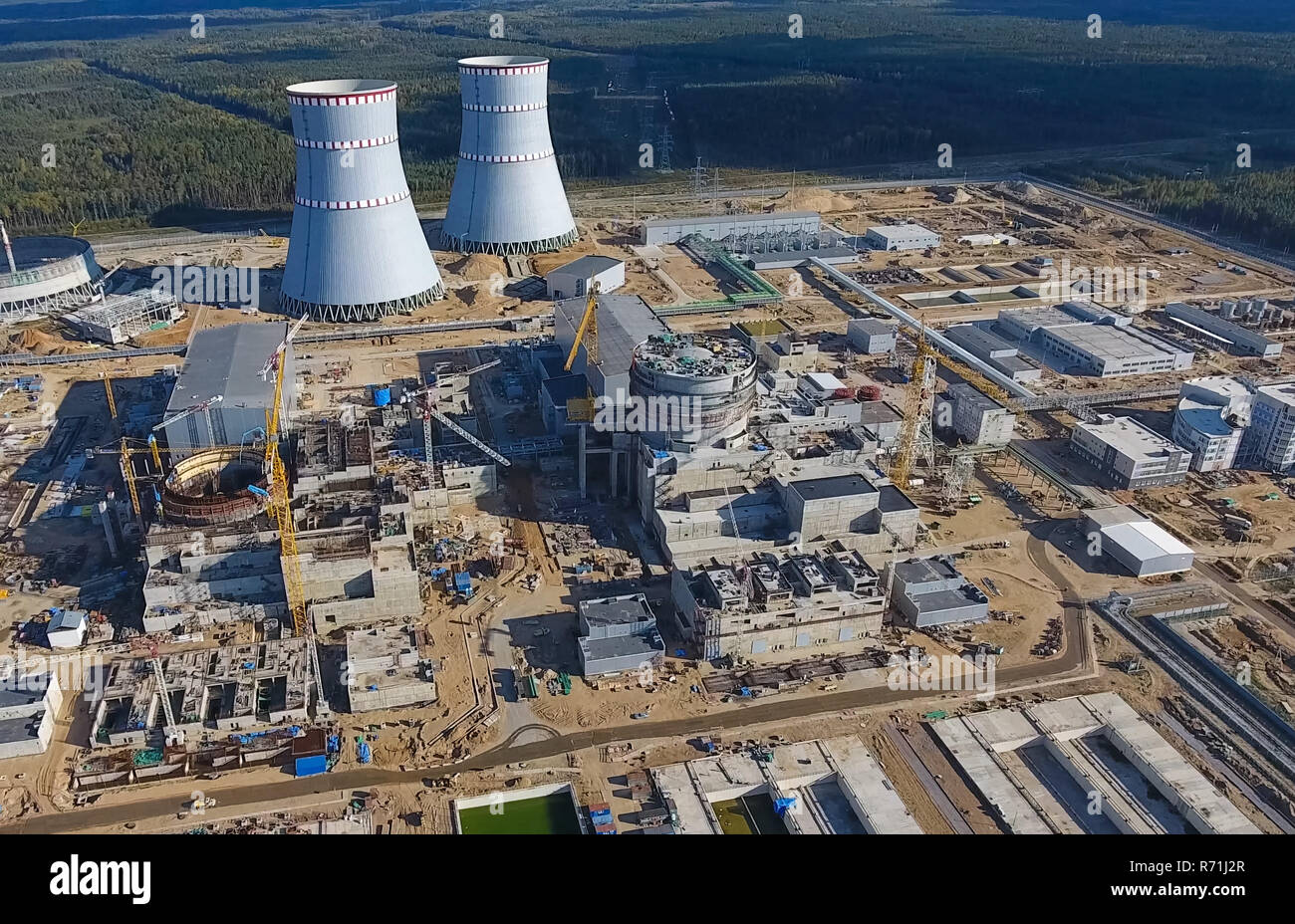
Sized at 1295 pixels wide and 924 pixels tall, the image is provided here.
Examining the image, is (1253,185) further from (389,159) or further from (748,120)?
(389,159)

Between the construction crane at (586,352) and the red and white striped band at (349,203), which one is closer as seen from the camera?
the construction crane at (586,352)

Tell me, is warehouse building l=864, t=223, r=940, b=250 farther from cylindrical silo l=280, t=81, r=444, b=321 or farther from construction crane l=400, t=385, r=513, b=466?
construction crane l=400, t=385, r=513, b=466

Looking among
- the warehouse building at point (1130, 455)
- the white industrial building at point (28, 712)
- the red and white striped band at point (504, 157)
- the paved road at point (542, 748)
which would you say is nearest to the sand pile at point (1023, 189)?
the red and white striped band at point (504, 157)

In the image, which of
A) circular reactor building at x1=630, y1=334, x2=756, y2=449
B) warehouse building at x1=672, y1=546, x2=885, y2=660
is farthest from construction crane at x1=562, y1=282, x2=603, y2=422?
warehouse building at x1=672, y1=546, x2=885, y2=660

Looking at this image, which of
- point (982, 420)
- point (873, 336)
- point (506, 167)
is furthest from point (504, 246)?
point (982, 420)

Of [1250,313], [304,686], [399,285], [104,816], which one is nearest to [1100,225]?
[1250,313]

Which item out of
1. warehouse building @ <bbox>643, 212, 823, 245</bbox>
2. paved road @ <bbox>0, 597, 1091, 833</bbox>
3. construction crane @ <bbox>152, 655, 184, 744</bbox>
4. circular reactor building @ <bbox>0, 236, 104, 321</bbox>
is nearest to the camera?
paved road @ <bbox>0, 597, 1091, 833</bbox>

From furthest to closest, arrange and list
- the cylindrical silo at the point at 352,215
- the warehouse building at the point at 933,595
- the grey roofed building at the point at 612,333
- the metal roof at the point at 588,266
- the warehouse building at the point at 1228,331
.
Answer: the metal roof at the point at 588,266 < the warehouse building at the point at 1228,331 < the cylindrical silo at the point at 352,215 < the grey roofed building at the point at 612,333 < the warehouse building at the point at 933,595

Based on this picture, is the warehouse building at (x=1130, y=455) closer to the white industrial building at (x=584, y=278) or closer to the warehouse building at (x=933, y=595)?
the warehouse building at (x=933, y=595)

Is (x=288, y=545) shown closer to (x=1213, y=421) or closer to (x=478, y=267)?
(x=478, y=267)
